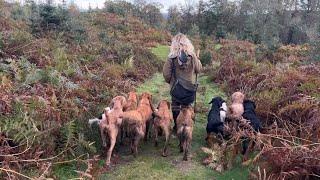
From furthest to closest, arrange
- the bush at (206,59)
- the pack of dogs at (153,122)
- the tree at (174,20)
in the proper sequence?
the tree at (174,20)
the bush at (206,59)
the pack of dogs at (153,122)

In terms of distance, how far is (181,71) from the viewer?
8.48m

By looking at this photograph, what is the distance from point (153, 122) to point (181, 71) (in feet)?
4.61

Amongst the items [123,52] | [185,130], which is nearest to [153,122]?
[185,130]

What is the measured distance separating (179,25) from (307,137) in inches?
1542

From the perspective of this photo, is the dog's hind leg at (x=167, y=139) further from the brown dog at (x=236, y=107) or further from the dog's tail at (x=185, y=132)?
the brown dog at (x=236, y=107)

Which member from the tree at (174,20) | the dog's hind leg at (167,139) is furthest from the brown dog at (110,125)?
the tree at (174,20)

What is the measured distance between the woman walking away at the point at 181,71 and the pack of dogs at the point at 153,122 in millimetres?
625

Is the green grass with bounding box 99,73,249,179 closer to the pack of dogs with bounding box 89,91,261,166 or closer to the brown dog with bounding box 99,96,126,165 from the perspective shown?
the pack of dogs with bounding box 89,91,261,166

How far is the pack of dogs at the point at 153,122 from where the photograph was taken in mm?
6992

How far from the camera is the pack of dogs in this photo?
699 centimetres

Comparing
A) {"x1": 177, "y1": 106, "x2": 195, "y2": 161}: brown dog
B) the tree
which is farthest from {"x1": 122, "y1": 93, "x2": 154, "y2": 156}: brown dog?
the tree

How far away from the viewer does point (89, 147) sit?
22.3 feet

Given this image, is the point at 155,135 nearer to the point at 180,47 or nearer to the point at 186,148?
the point at 186,148

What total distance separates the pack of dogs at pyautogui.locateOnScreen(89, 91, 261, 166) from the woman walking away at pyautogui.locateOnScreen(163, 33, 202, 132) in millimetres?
625
